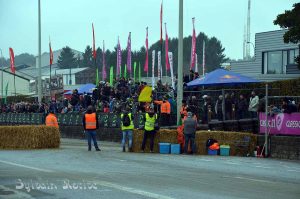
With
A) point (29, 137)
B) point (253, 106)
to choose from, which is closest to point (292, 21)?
point (253, 106)

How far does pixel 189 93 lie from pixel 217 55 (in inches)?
4018

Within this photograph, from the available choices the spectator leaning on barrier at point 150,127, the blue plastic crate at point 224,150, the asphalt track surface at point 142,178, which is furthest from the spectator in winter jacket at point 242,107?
the asphalt track surface at point 142,178

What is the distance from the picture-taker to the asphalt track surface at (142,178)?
10688mm

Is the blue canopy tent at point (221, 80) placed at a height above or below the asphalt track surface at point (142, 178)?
above

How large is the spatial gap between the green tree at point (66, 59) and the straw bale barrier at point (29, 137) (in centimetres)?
13058

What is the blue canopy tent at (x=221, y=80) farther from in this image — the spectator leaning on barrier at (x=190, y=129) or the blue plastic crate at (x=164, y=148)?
the blue plastic crate at (x=164, y=148)

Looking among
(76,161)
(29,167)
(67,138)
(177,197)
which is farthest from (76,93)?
(177,197)

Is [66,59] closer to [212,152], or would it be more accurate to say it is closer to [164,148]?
[164,148]

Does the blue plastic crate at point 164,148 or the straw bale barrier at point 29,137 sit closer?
the blue plastic crate at point 164,148

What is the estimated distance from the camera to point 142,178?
43.2ft

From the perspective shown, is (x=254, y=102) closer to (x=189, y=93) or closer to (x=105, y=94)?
(x=189, y=93)

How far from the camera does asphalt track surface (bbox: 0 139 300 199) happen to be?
35.1 ft

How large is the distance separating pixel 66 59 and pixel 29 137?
134 meters

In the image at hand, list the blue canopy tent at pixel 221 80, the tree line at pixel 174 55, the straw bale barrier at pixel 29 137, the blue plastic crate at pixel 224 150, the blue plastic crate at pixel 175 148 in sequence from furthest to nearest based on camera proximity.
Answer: the tree line at pixel 174 55
the blue canopy tent at pixel 221 80
the straw bale barrier at pixel 29 137
the blue plastic crate at pixel 175 148
the blue plastic crate at pixel 224 150
